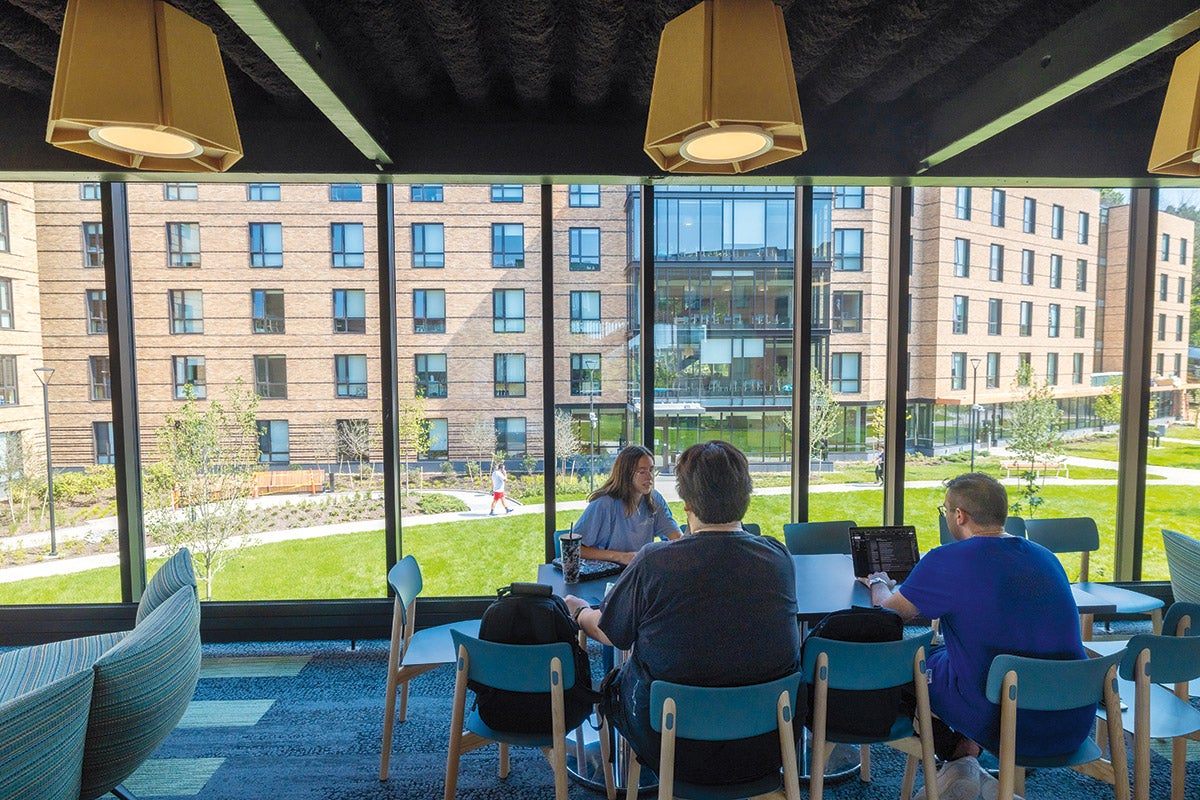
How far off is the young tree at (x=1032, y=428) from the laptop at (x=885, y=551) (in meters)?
2.48

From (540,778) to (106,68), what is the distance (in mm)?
2980

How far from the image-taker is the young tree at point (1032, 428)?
185 inches

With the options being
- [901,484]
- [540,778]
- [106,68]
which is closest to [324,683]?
[540,778]

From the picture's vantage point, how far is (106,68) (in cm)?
183

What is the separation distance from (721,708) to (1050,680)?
40.4 inches

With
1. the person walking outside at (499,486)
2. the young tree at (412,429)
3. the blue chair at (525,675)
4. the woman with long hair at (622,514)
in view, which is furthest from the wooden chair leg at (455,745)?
the young tree at (412,429)

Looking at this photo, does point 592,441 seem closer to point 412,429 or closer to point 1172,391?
point 412,429

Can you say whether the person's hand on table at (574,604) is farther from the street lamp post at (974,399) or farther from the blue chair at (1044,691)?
the street lamp post at (974,399)

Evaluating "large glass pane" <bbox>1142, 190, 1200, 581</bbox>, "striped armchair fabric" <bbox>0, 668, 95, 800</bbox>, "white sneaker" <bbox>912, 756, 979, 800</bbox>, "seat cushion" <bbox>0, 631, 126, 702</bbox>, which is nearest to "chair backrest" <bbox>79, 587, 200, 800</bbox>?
"striped armchair fabric" <bbox>0, 668, 95, 800</bbox>

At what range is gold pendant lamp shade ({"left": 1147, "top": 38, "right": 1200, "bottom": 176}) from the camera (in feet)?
7.55

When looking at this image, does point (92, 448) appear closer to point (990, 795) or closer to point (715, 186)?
Answer: point (715, 186)

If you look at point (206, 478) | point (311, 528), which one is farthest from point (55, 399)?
point (311, 528)

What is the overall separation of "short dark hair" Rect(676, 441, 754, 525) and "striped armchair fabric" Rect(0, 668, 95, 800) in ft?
5.66

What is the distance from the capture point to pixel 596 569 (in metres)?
2.85
